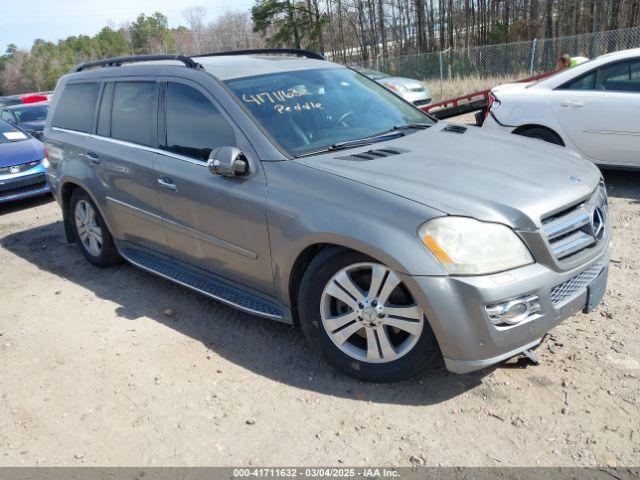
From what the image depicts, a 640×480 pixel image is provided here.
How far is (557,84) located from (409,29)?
1246 inches

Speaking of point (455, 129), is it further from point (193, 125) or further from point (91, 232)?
point (91, 232)

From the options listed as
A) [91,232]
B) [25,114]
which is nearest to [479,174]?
[91,232]

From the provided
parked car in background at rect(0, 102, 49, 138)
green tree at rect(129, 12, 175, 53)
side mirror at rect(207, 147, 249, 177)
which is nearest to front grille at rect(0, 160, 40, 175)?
parked car in background at rect(0, 102, 49, 138)

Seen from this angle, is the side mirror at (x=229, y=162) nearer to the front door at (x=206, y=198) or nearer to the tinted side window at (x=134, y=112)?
the front door at (x=206, y=198)

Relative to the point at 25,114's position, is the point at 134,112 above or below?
above

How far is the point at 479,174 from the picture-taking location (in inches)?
121

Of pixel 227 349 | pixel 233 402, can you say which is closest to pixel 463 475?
pixel 233 402

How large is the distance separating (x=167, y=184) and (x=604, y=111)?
477 cm

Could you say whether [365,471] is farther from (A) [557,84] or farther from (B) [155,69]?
(A) [557,84]

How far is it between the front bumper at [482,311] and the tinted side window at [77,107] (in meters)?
3.65

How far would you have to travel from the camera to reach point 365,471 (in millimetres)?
2570

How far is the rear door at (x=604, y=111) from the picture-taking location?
5980 mm

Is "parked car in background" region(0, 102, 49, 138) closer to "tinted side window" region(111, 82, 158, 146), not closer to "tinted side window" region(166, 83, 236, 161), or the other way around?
"tinted side window" region(111, 82, 158, 146)

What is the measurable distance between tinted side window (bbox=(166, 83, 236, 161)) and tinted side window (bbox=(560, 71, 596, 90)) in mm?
4571
